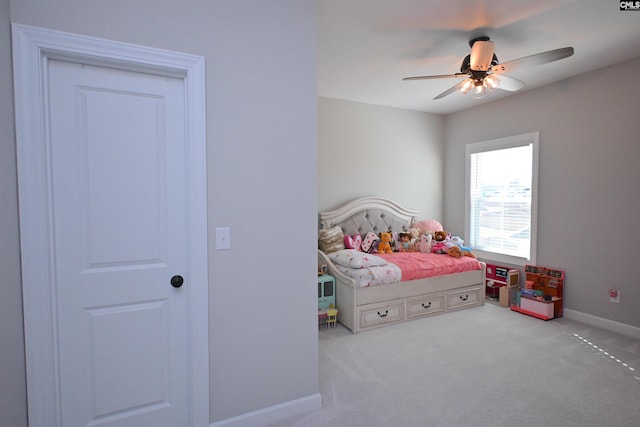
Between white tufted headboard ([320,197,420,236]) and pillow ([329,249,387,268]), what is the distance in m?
0.63

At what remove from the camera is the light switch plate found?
170 centimetres

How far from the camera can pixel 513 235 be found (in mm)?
4102

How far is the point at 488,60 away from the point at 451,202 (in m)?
2.83

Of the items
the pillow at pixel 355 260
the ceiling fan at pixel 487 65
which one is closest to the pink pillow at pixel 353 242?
the pillow at pixel 355 260

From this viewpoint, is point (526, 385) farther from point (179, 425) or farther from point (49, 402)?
point (49, 402)

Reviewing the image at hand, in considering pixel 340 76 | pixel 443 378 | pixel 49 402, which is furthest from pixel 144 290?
pixel 340 76

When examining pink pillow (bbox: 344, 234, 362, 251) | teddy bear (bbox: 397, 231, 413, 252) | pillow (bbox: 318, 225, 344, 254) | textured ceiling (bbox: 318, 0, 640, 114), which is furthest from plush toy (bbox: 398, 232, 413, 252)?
textured ceiling (bbox: 318, 0, 640, 114)

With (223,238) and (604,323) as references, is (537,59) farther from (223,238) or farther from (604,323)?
(604,323)

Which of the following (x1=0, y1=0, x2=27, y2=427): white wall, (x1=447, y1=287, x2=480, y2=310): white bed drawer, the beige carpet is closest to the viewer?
(x1=0, y1=0, x2=27, y2=427): white wall

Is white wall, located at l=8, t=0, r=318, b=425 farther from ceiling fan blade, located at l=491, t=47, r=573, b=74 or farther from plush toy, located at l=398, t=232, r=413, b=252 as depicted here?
plush toy, located at l=398, t=232, r=413, b=252

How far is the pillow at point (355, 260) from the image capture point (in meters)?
3.29

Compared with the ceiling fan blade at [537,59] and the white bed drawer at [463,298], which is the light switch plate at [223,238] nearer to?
the ceiling fan blade at [537,59]

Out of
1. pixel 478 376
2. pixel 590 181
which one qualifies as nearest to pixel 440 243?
pixel 590 181

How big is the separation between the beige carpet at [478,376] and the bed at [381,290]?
153mm
